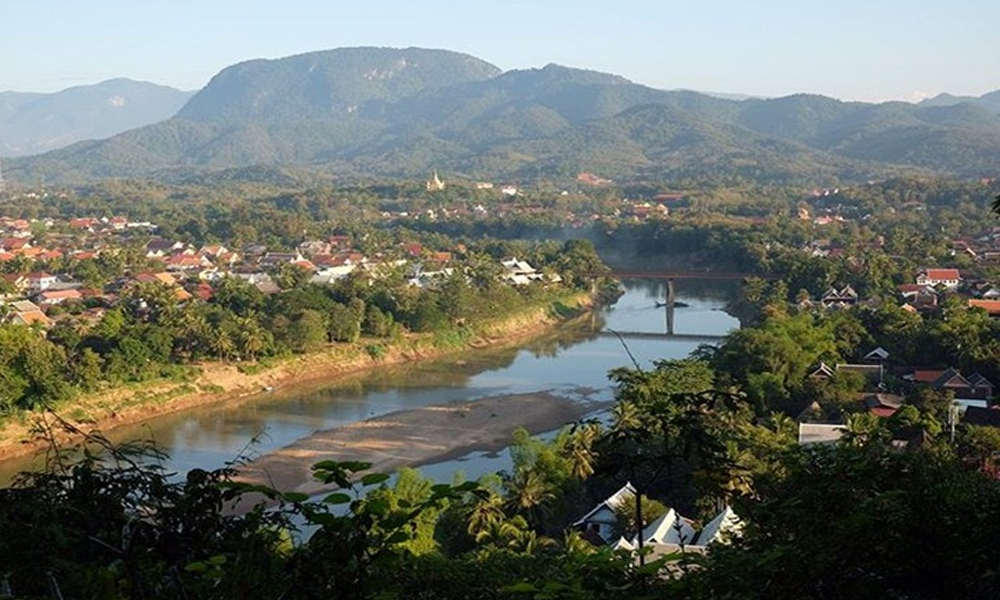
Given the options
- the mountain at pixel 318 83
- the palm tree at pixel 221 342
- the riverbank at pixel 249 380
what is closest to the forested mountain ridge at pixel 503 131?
the mountain at pixel 318 83

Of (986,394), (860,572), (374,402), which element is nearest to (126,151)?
(374,402)

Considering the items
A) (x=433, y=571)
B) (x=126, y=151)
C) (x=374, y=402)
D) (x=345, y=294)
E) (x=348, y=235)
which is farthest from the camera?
(x=126, y=151)

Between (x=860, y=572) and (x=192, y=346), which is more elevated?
(x=860, y=572)

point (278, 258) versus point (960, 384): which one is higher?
point (278, 258)

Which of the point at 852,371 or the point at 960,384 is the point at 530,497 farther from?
the point at 960,384

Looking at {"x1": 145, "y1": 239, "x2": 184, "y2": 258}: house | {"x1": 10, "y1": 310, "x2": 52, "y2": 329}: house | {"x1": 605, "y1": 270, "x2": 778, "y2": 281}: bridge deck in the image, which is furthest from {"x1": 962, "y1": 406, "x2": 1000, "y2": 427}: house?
{"x1": 145, "y1": 239, "x2": 184, "y2": 258}: house

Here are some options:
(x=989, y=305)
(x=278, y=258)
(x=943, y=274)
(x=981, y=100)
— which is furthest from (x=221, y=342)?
(x=981, y=100)

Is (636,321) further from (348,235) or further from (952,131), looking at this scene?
(952,131)

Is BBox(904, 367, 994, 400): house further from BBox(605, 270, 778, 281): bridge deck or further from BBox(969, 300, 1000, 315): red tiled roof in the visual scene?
BBox(605, 270, 778, 281): bridge deck
